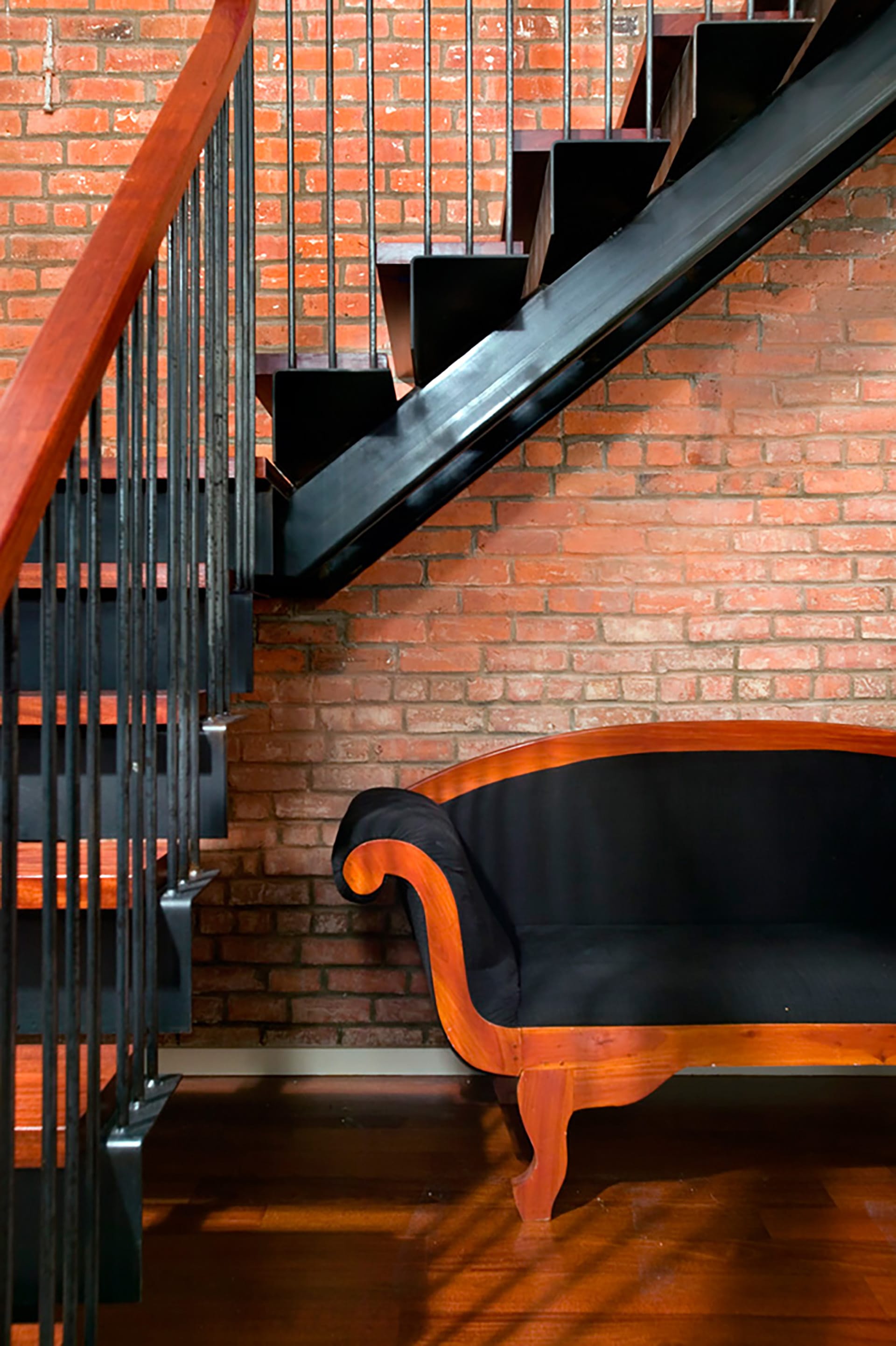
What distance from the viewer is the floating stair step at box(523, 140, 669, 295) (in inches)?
66.8

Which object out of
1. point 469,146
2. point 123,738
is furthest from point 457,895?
point 469,146

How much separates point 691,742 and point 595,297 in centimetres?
120

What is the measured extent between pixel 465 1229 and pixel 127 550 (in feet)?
4.72

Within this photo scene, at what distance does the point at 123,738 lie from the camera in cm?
124

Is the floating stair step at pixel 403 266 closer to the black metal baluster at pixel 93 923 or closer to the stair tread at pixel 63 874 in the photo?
the black metal baluster at pixel 93 923

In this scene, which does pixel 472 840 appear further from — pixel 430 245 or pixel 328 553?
pixel 430 245

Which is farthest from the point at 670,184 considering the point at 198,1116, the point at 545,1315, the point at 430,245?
the point at 198,1116

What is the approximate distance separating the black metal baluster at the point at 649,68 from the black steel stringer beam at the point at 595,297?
12cm

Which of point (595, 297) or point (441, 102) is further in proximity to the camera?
point (441, 102)

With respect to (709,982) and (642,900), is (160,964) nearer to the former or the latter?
(709,982)

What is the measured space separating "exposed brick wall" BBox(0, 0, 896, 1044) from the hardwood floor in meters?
0.45

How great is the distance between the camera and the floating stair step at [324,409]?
5.97 feet

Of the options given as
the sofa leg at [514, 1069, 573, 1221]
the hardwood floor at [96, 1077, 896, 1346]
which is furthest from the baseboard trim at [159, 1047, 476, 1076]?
the sofa leg at [514, 1069, 573, 1221]

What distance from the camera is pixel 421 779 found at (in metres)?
2.66
